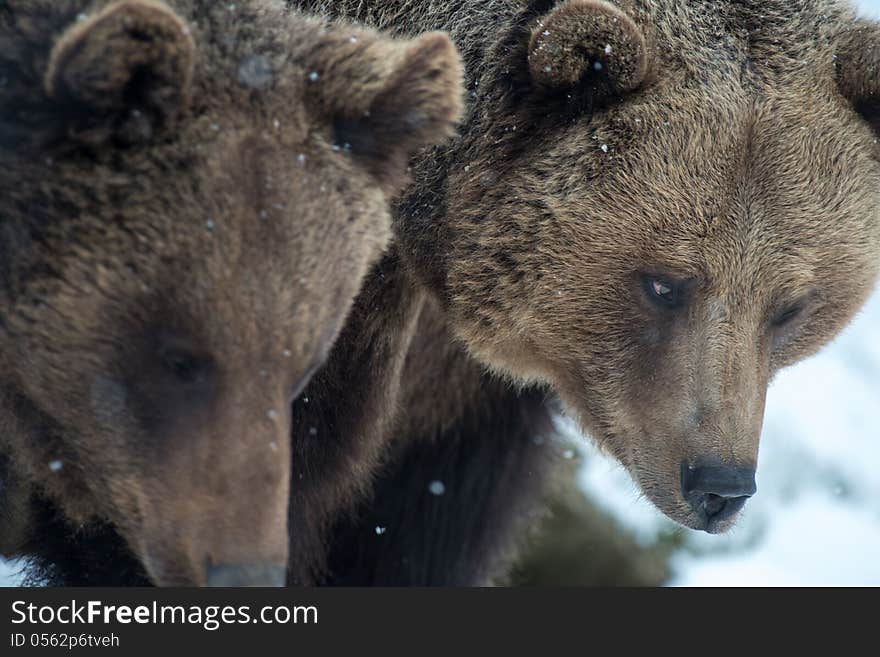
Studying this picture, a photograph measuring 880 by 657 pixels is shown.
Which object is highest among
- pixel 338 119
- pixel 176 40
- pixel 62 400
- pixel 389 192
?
pixel 176 40

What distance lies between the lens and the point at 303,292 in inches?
A: 169

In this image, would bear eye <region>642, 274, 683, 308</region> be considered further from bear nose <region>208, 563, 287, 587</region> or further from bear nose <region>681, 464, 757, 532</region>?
bear nose <region>208, 563, 287, 587</region>

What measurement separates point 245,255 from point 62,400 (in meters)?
0.78

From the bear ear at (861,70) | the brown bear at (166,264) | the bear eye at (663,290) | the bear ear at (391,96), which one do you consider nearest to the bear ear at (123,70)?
the brown bear at (166,264)

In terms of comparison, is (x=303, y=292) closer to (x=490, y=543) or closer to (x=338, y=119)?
(x=338, y=119)

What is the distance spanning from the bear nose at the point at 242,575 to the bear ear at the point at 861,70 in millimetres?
3185

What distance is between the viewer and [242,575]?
4168mm

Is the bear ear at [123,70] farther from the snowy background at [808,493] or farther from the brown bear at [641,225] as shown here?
the snowy background at [808,493]

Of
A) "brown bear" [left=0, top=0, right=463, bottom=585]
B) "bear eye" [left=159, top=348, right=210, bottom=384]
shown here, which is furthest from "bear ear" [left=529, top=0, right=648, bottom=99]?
"bear eye" [left=159, top=348, right=210, bottom=384]

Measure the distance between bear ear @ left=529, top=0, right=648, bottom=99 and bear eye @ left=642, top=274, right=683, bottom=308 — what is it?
0.77m

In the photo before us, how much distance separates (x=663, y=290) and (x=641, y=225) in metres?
0.30

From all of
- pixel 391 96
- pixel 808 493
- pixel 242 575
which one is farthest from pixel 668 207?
pixel 808 493

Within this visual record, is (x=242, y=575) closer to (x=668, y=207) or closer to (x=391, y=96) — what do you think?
(x=391, y=96)

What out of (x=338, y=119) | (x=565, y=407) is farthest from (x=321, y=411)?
(x=338, y=119)
